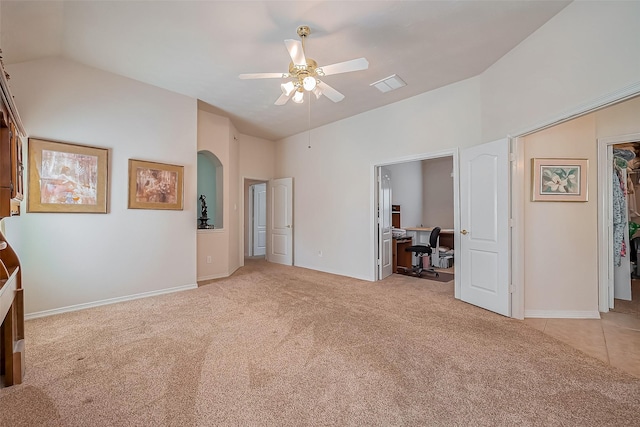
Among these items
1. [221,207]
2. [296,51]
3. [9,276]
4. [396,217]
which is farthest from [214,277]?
[396,217]

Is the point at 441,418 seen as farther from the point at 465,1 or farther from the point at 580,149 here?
the point at 580,149

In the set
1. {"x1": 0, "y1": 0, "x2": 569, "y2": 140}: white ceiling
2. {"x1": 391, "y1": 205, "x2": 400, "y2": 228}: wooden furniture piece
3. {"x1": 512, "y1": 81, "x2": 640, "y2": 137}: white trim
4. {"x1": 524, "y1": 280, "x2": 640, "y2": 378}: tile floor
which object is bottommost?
{"x1": 524, "y1": 280, "x2": 640, "y2": 378}: tile floor

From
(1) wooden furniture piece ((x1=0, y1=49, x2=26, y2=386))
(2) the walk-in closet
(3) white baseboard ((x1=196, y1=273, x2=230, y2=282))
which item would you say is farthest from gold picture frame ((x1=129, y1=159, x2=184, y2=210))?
(2) the walk-in closet

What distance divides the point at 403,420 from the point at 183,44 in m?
3.77

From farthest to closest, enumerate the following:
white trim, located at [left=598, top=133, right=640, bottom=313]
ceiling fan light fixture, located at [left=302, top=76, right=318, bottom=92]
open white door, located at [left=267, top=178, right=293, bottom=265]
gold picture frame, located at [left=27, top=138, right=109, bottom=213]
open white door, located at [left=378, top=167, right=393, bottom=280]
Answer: open white door, located at [left=267, top=178, right=293, bottom=265]
open white door, located at [left=378, top=167, right=393, bottom=280]
white trim, located at [left=598, top=133, right=640, bottom=313]
gold picture frame, located at [left=27, top=138, right=109, bottom=213]
ceiling fan light fixture, located at [left=302, top=76, right=318, bottom=92]

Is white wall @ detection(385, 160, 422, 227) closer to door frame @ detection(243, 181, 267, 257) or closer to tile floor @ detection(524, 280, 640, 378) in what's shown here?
door frame @ detection(243, 181, 267, 257)

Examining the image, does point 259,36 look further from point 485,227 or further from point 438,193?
point 438,193

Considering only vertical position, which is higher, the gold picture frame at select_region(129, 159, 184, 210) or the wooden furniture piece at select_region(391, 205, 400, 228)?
the gold picture frame at select_region(129, 159, 184, 210)

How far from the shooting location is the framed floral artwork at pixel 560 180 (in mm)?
3184

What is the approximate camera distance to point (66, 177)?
130 inches

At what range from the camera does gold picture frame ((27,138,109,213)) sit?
3.11 metres

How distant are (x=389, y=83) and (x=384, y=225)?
2.37 meters

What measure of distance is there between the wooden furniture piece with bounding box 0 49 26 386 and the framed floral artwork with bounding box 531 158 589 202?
4.63 m

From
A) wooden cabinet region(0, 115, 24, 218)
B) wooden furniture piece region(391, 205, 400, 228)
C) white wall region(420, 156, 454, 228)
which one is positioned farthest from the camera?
white wall region(420, 156, 454, 228)
